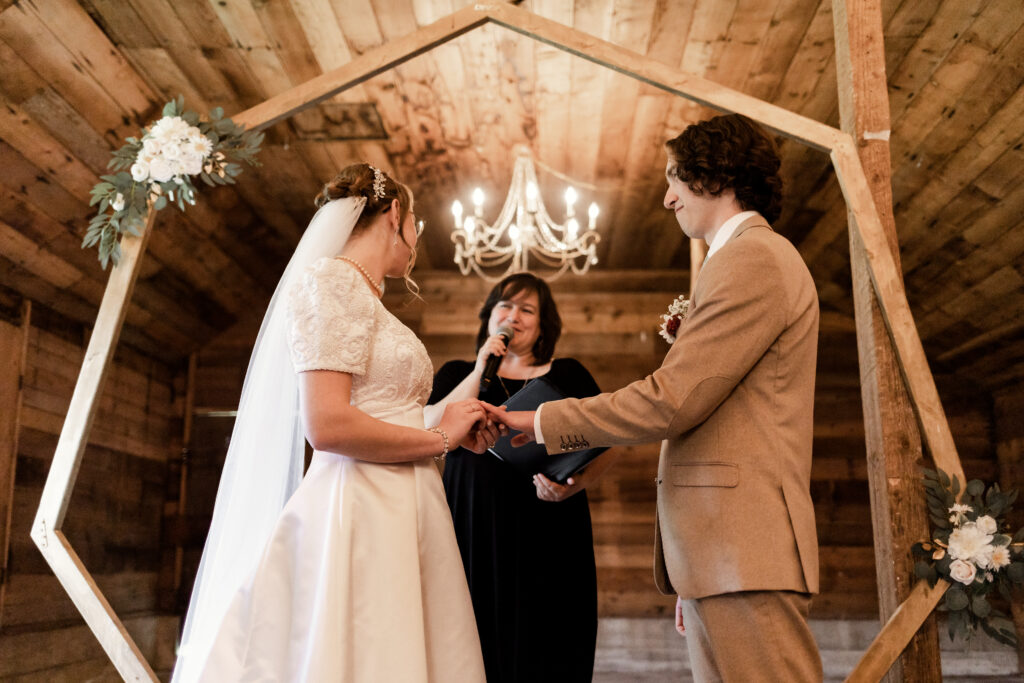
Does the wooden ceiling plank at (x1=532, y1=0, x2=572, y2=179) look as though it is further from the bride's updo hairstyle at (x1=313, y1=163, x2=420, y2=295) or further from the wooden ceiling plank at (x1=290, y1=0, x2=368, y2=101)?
the bride's updo hairstyle at (x1=313, y1=163, x2=420, y2=295)

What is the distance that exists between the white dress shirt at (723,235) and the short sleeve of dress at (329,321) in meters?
0.40

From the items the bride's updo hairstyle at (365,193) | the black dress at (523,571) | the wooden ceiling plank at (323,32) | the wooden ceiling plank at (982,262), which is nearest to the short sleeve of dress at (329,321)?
the bride's updo hairstyle at (365,193)

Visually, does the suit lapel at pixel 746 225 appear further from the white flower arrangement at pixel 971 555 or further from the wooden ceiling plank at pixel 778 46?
the wooden ceiling plank at pixel 778 46

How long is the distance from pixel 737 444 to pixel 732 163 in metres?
0.65

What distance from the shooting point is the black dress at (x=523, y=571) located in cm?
256

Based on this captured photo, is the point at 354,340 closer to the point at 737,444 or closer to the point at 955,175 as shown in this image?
the point at 737,444

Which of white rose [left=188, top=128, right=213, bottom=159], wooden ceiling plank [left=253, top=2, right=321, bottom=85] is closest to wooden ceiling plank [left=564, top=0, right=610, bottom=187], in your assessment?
wooden ceiling plank [left=253, top=2, right=321, bottom=85]

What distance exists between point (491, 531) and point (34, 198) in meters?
2.62

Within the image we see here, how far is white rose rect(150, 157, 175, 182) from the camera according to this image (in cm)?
286

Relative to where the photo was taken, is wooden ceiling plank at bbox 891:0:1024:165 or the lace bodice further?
wooden ceiling plank at bbox 891:0:1024:165

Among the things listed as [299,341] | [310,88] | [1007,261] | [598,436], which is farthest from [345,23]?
[1007,261]

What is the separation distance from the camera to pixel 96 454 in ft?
16.8

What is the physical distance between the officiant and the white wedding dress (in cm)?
57

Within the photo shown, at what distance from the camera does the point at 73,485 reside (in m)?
2.74
